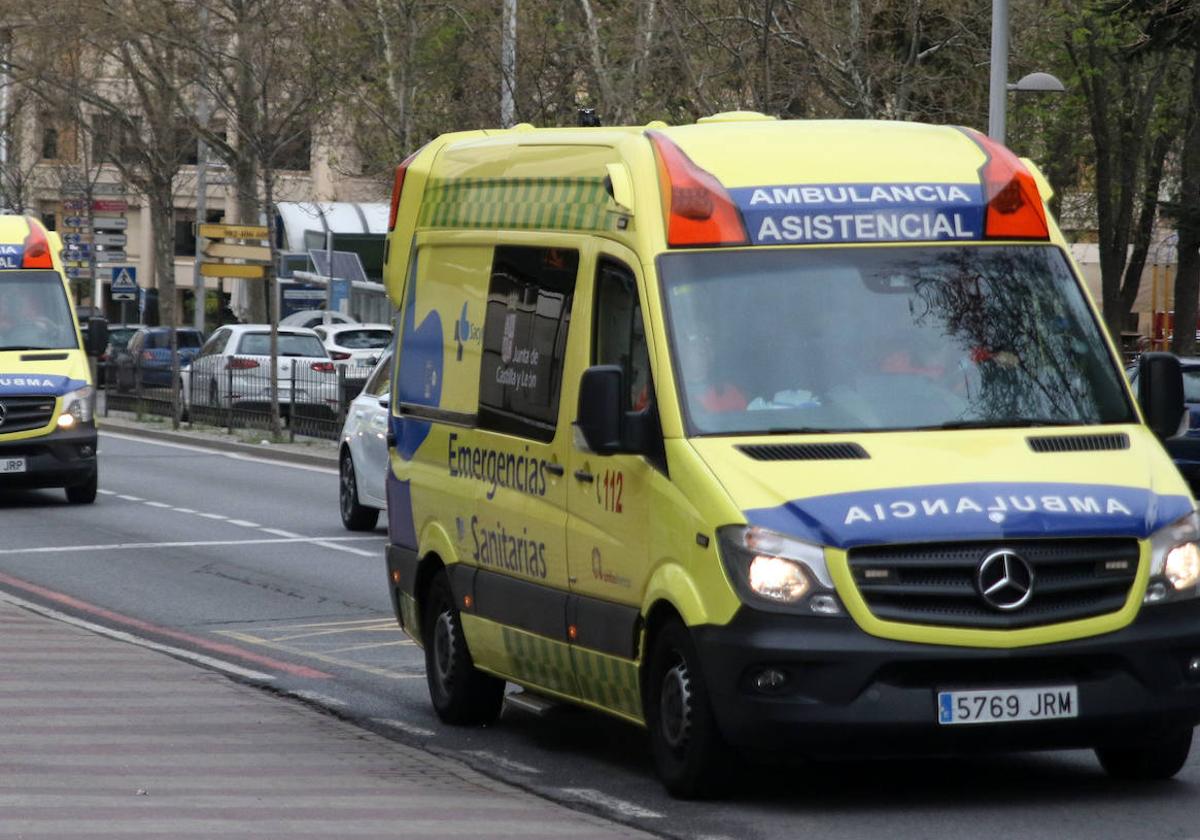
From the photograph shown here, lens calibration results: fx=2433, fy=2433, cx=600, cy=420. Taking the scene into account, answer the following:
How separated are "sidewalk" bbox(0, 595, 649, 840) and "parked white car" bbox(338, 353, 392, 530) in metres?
8.29

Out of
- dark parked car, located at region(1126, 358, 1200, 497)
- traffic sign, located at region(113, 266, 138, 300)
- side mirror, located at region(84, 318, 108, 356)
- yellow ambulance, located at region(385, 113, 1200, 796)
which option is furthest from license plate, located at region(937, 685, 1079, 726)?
traffic sign, located at region(113, 266, 138, 300)

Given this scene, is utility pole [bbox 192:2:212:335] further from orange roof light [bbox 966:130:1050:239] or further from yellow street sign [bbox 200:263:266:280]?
orange roof light [bbox 966:130:1050:239]

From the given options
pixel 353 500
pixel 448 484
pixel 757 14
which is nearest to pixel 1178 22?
pixel 757 14

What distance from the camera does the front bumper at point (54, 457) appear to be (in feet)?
75.6

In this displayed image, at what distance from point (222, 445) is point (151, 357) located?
19064 millimetres

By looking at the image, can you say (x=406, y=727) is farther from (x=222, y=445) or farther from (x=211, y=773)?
(x=222, y=445)

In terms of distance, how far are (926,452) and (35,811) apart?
303 centimetres

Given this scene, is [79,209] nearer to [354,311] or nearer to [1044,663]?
[354,311]

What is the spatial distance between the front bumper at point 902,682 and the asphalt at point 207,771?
59 cm

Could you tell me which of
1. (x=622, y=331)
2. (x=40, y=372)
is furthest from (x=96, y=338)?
(x=622, y=331)

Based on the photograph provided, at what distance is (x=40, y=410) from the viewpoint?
23094mm

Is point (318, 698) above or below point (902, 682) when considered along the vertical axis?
below

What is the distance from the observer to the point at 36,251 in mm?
23438

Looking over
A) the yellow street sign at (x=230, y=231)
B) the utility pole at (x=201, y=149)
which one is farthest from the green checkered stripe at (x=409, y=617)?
the utility pole at (x=201, y=149)
